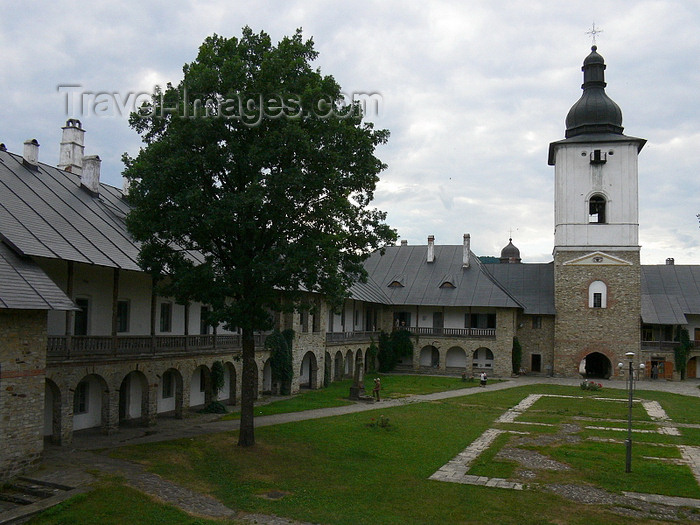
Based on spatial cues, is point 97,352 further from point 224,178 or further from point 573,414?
point 573,414

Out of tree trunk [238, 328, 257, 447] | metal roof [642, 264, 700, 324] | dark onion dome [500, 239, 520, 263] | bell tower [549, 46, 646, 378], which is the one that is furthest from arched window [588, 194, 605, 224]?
tree trunk [238, 328, 257, 447]

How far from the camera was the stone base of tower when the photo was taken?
140ft

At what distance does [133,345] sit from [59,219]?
502 centimetres

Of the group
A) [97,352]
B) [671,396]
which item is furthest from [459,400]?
[97,352]

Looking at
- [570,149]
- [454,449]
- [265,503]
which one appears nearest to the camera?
[265,503]

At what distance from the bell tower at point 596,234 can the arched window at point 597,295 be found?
0.07 meters

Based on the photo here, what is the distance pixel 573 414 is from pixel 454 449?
10.4 meters

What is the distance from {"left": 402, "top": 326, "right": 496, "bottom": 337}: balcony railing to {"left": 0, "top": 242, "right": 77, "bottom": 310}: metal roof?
34119mm

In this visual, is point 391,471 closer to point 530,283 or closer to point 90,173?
point 90,173

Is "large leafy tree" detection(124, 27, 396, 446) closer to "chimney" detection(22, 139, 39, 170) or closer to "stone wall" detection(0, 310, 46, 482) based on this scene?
"stone wall" detection(0, 310, 46, 482)

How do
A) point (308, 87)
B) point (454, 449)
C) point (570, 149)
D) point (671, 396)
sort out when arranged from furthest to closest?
point (570, 149) < point (671, 396) < point (454, 449) < point (308, 87)

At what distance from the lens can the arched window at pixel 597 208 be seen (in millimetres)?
43938

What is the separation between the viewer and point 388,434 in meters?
21.3

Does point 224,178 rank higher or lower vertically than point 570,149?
lower
